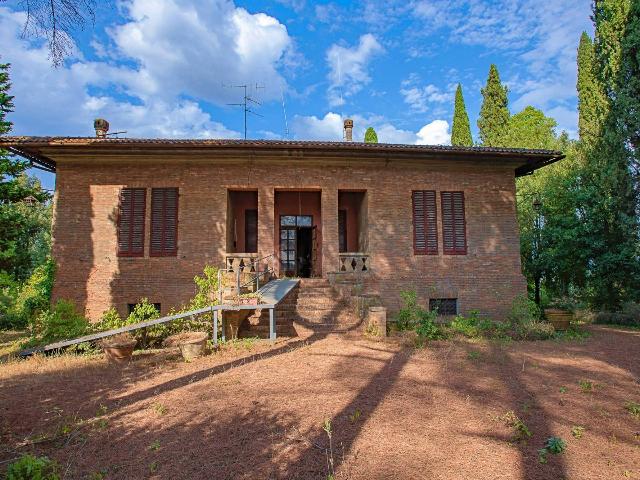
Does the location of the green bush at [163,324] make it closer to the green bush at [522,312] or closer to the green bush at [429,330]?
the green bush at [429,330]

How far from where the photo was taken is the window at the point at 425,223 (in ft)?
42.4

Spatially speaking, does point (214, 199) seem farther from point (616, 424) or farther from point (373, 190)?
point (616, 424)

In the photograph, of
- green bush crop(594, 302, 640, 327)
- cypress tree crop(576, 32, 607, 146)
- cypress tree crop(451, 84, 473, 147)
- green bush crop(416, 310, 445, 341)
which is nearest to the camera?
A: green bush crop(416, 310, 445, 341)

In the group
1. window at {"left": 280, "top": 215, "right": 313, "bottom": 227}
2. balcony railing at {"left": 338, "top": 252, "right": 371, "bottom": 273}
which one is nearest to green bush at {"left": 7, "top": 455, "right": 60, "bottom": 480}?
balcony railing at {"left": 338, "top": 252, "right": 371, "bottom": 273}

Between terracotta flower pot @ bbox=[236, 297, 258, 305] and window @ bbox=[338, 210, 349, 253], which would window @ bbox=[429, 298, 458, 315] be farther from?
terracotta flower pot @ bbox=[236, 297, 258, 305]

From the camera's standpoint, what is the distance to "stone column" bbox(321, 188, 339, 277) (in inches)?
498

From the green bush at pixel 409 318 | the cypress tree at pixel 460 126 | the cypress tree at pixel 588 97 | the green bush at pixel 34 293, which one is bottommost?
the green bush at pixel 409 318

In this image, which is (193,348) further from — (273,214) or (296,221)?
(296,221)

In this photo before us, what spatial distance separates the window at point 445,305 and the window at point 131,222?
9761 millimetres

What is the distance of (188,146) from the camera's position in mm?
11672

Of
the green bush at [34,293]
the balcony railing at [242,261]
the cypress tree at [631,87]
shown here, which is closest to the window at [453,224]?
the cypress tree at [631,87]

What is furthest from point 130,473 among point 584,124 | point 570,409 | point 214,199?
point 584,124

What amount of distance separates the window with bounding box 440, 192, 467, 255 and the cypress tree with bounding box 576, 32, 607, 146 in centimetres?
677

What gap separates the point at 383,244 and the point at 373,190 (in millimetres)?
1870
